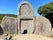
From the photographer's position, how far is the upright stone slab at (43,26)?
17.0 metres

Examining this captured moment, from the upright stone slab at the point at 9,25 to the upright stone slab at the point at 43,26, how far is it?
7.42 ft

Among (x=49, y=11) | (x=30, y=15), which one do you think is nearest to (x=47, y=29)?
(x=30, y=15)

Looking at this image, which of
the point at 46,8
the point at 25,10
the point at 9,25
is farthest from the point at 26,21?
the point at 46,8

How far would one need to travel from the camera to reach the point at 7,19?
1723 cm

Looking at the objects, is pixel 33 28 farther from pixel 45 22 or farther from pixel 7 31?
pixel 7 31

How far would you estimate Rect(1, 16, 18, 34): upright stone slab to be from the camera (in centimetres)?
1714

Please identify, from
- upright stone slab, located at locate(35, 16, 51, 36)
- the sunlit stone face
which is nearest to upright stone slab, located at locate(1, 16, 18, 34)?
the sunlit stone face

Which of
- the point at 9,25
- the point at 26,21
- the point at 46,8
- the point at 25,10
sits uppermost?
the point at 46,8

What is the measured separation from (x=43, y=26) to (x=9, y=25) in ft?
11.3

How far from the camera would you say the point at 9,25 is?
1728 cm

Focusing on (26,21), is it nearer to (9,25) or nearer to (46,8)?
(9,25)

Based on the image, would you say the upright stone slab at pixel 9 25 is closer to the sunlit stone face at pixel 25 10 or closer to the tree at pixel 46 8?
the sunlit stone face at pixel 25 10

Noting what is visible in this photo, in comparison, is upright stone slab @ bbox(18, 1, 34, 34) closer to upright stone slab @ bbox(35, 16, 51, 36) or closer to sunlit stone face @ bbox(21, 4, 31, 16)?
sunlit stone face @ bbox(21, 4, 31, 16)

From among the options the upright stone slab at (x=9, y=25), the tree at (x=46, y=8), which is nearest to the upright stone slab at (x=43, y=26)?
the upright stone slab at (x=9, y=25)
